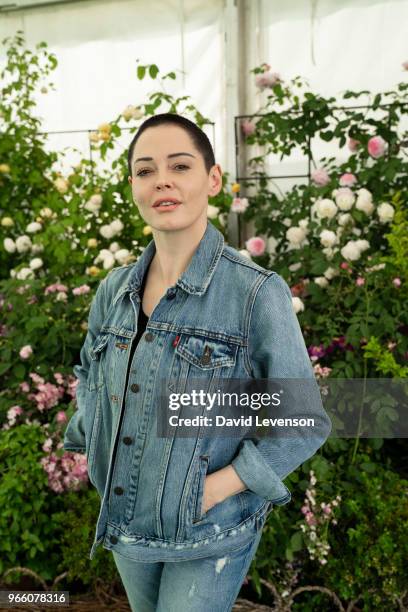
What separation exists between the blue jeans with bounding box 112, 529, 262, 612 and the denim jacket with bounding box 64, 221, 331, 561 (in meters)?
0.04

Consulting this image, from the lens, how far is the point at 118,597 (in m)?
2.27

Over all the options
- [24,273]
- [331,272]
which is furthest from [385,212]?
[24,273]

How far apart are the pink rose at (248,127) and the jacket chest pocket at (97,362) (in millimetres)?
2737

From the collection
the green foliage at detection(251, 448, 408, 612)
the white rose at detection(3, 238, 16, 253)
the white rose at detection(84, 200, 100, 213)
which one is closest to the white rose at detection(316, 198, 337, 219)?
the green foliage at detection(251, 448, 408, 612)

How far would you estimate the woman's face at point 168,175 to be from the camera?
116 centimetres

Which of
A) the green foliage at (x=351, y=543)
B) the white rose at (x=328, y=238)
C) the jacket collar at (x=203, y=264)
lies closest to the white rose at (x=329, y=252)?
the white rose at (x=328, y=238)

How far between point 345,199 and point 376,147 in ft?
1.15

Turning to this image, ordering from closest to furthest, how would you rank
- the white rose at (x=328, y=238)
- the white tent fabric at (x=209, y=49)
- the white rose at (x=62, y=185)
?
the white rose at (x=328, y=238) < the white rose at (x=62, y=185) < the white tent fabric at (x=209, y=49)

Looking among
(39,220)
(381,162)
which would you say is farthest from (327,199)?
(39,220)

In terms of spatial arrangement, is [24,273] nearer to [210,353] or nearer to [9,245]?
[9,245]

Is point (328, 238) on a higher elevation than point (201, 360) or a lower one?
higher

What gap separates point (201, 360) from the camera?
45.5 inches

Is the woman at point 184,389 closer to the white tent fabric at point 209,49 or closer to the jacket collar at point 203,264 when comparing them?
the jacket collar at point 203,264

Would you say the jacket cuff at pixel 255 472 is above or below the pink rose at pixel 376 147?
below
